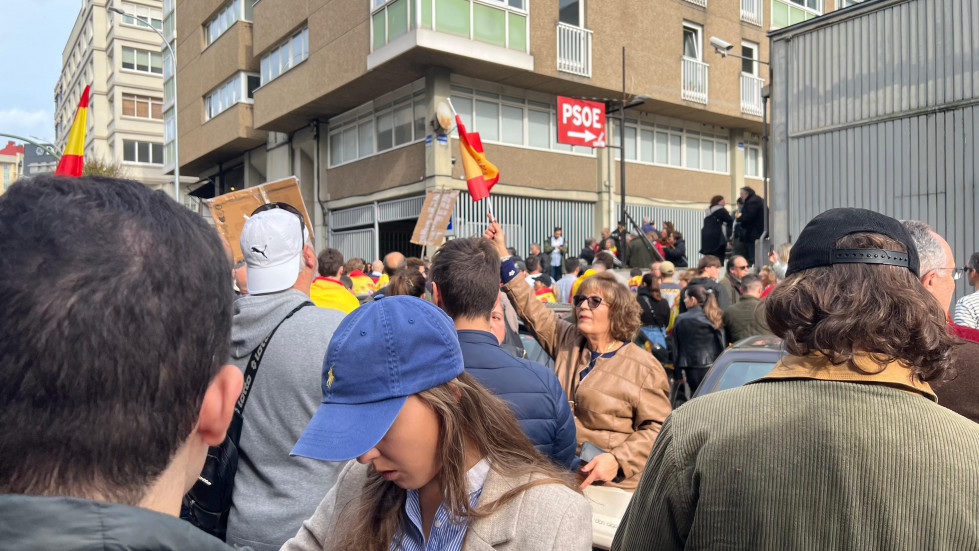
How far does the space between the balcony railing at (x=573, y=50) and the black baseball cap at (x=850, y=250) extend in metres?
18.1

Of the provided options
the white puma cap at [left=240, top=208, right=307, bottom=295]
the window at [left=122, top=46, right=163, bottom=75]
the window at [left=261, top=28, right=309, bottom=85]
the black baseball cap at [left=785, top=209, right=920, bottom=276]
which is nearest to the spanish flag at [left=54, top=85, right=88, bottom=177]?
the white puma cap at [left=240, top=208, right=307, bottom=295]

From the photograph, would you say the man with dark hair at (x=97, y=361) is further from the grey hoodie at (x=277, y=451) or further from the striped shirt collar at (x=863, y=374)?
the grey hoodie at (x=277, y=451)

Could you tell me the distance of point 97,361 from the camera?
2.76 ft

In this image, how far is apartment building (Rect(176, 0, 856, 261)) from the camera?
18.1 metres

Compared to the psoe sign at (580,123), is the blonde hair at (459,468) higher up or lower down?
lower down

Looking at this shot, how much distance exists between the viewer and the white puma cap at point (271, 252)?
2809 millimetres

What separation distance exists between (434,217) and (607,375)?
5496 millimetres

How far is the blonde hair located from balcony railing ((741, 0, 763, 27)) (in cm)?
2583

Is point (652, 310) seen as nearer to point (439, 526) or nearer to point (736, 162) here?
point (439, 526)

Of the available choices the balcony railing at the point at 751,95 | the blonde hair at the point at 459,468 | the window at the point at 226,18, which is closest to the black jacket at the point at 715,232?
the balcony railing at the point at 751,95

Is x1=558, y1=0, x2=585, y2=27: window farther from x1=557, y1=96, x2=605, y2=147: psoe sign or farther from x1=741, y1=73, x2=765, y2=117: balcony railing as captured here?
x1=741, y1=73, x2=765, y2=117: balcony railing

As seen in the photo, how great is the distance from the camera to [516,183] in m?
19.4

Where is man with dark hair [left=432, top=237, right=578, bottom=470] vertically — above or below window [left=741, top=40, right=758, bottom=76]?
below

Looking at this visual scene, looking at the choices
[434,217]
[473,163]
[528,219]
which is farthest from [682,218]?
[473,163]
